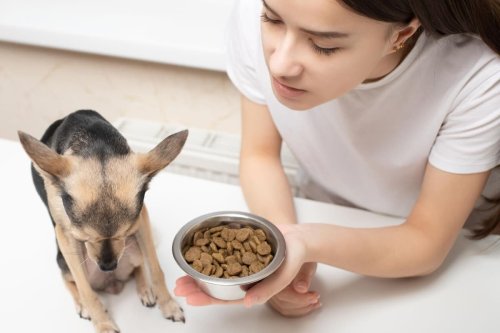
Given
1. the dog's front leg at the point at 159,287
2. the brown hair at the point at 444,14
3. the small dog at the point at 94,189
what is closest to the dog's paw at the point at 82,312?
the small dog at the point at 94,189

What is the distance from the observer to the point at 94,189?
654mm

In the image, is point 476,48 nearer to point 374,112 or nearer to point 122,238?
point 374,112

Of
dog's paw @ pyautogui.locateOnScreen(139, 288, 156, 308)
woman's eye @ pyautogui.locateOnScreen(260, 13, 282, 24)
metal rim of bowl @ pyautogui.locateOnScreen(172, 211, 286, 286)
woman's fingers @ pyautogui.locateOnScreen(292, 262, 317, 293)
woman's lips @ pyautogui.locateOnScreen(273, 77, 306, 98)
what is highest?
woman's eye @ pyautogui.locateOnScreen(260, 13, 282, 24)

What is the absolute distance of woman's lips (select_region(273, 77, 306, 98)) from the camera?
0.76m

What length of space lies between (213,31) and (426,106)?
38.7 inches

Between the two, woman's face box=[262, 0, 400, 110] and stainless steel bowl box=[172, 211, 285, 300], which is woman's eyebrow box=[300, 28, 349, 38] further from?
stainless steel bowl box=[172, 211, 285, 300]

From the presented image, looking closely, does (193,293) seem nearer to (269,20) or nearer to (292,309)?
(292,309)

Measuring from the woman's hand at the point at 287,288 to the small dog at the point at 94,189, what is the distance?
0.11 metres

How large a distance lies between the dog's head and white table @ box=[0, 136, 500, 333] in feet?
0.64

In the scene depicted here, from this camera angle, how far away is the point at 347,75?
74cm

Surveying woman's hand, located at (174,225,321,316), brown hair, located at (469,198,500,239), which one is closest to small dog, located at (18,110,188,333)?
woman's hand, located at (174,225,321,316)

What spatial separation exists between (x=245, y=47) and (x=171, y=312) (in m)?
0.51

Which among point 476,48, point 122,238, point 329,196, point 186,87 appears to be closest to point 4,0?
point 186,87

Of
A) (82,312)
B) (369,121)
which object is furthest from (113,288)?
(369,121)
